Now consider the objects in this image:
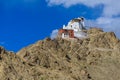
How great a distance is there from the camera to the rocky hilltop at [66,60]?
329 feet

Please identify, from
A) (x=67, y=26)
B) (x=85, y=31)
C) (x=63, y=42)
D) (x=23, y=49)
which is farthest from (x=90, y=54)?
(x=67, y=26)

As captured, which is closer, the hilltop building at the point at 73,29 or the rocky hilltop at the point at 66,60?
the rocky hilltop at the point at 66,60

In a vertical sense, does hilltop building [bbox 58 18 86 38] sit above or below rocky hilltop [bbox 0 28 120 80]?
above

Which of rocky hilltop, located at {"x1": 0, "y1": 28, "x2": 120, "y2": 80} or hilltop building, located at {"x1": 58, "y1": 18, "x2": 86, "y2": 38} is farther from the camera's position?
hilltop building, located at {"x1": 58, "y1": 18, "x2": 86, "y2": 38}

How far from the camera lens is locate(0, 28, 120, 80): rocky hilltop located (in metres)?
100

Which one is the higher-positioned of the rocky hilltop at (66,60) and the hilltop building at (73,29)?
the hilltop building at (73,29)

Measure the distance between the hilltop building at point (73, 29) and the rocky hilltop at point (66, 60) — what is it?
10.3 meters

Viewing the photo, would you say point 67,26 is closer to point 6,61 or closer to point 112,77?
point 112,77

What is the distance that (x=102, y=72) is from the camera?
370 feet

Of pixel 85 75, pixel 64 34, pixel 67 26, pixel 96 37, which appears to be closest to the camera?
pixel 85 75

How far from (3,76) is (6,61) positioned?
6024 millimetres

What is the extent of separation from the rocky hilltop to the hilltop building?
1025 centimetres

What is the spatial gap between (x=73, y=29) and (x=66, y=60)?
3766 cm

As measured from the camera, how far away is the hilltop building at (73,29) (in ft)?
472
